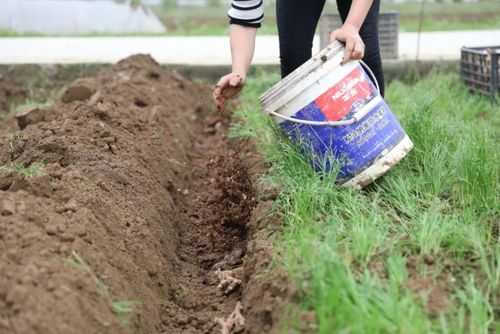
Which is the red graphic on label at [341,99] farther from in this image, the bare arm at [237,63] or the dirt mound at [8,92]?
the dirt mound at [8,92]

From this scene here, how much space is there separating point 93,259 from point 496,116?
296 centimetres

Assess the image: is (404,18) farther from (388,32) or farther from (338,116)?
(338,116)

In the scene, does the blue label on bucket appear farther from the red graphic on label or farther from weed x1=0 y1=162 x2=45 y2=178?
weed x1=0 y1=162 x2=45 y2=178

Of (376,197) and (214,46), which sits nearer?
(376,197)

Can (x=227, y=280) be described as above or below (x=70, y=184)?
below

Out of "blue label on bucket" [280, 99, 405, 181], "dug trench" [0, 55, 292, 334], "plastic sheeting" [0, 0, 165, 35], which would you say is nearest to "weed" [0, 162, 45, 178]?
"dug trench" [0, 55, 292, 334]

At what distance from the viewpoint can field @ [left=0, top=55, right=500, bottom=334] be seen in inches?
81.0

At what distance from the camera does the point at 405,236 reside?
2.56 metres

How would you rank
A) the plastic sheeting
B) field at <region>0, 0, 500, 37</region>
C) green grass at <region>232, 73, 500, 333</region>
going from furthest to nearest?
field at <region>0, 0, 500, 37</region>
the plastic sheeting
green grass at <region>232, 73, 500, 333</region>

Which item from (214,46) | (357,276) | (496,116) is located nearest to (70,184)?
(357,276)

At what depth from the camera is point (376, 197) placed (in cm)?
286

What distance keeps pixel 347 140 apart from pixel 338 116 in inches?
4.0

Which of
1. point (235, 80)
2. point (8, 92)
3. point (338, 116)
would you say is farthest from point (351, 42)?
point (8, 92)

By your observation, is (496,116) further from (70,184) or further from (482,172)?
(70,184)
